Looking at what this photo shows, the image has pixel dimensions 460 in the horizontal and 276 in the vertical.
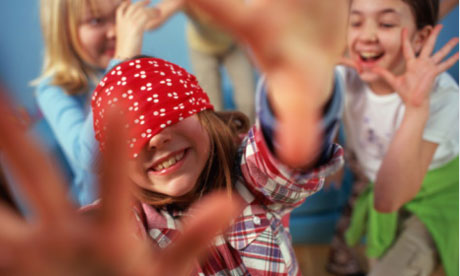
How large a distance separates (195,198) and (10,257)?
0.22 metres

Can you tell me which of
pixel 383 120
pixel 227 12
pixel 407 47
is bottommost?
pixel 383 120

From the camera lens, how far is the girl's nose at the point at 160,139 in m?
0.34

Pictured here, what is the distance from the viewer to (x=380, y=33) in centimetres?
49

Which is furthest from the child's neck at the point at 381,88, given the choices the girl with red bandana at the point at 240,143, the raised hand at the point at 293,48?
the raised hand at the point at 293,48

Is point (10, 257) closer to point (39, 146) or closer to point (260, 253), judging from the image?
point (39, 146)

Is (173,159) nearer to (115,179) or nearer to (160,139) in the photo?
(160,139)

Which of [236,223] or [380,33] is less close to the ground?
[380,33]

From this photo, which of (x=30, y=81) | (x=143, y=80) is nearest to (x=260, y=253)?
(x=143, y=80)

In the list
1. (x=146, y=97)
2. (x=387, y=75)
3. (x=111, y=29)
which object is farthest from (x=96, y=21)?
(x=387, y=75)

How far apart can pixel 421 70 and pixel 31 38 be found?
0.47 metres

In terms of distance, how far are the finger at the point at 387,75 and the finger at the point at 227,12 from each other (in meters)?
0.33

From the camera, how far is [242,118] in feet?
1.55

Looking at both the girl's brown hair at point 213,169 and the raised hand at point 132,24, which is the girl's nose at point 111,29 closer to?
the raised hand at point 132,24


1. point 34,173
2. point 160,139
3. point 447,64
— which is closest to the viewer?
point 34,173
